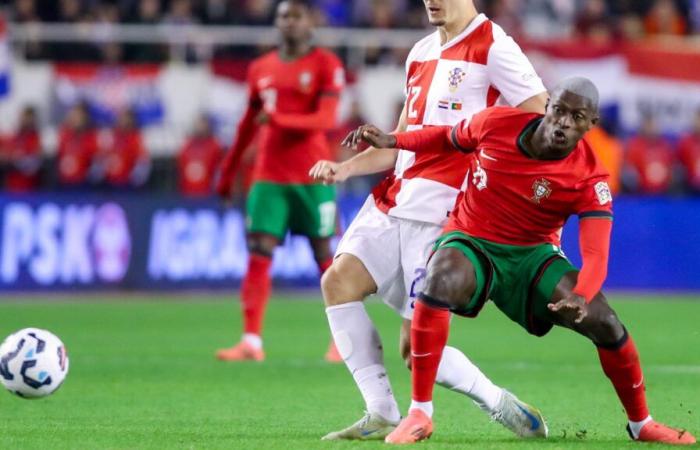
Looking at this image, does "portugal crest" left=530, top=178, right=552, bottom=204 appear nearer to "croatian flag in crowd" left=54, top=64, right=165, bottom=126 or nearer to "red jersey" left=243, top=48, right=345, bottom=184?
"red jersey" left=243, top=48, right=345, bottom=184

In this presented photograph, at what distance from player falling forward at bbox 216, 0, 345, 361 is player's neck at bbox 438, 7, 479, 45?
4010mm

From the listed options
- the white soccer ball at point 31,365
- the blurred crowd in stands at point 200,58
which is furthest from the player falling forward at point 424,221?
the blurred crowd in stands at point 200,58

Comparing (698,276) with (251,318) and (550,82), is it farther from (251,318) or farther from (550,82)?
(251,318)

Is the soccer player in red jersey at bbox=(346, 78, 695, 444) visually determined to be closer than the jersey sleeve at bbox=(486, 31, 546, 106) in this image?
Yes

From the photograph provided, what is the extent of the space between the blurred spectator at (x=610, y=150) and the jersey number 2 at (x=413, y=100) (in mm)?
12900

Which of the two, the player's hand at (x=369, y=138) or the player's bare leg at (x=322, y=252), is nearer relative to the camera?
the player's hand at (x=369, y=138)

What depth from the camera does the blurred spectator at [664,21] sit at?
21.7 meters

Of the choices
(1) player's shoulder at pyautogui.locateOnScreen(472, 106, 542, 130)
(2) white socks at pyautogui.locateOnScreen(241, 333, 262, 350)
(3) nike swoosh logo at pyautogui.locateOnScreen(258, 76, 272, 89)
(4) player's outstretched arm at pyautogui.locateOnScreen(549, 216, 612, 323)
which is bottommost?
(2) white socks at pyautogui.locateOnScreen(241, 333, 262, 350)

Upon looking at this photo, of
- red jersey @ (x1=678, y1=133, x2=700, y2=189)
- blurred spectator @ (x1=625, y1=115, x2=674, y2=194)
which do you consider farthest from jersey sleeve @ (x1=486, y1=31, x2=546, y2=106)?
red jersey @ (x1=678, y1=133, x2=700, y2=189)

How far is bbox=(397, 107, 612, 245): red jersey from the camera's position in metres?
6.52

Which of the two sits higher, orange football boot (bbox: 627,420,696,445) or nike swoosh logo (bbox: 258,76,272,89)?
nike swoosh logo (bbox: 258,76,272,89)

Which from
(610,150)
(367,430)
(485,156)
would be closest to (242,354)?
(367,430)

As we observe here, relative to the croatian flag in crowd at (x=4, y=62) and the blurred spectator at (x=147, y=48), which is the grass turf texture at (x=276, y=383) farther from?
the blurred spectator at (x=147, y=48)

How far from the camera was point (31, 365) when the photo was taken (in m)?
7.55
